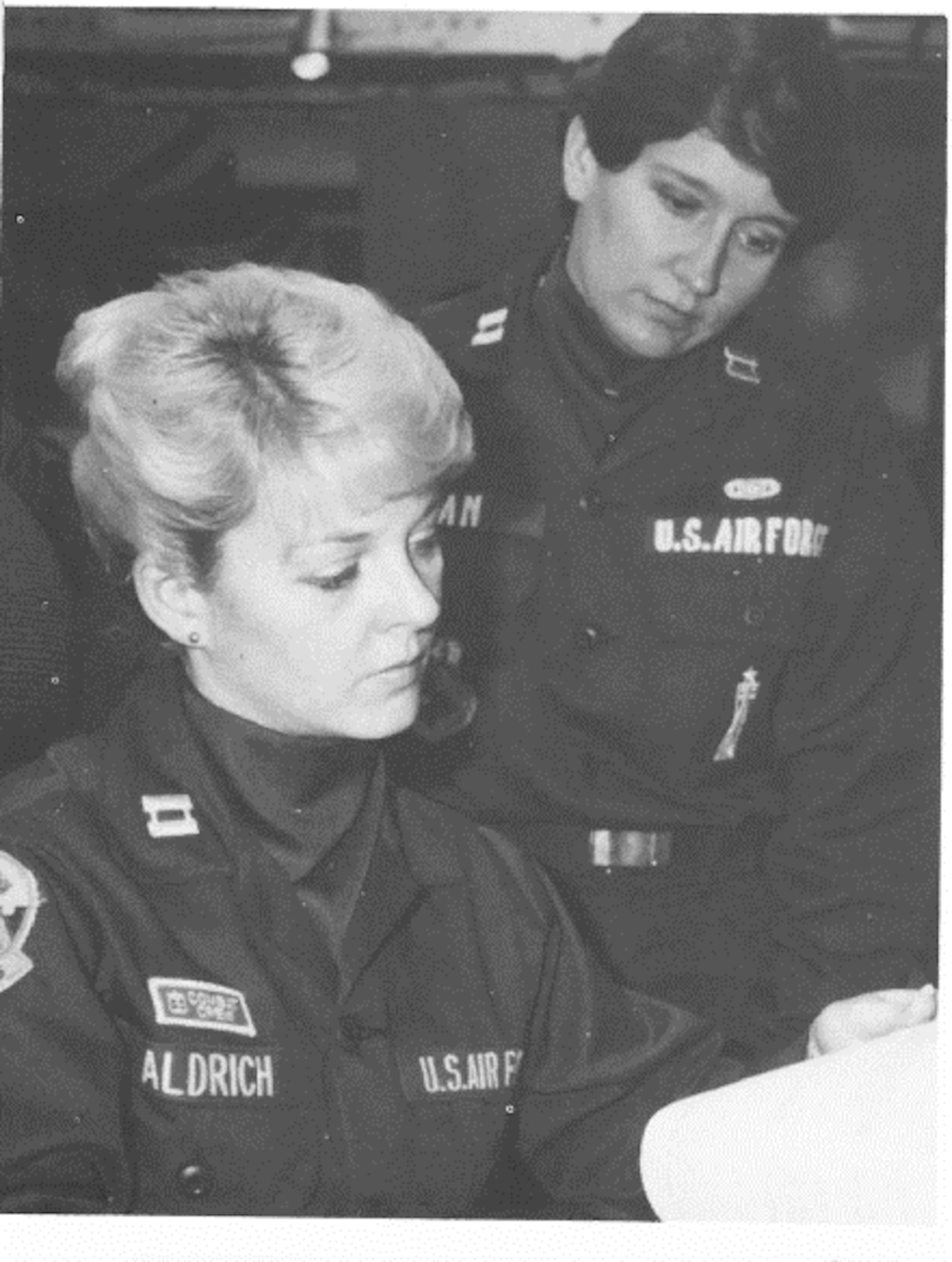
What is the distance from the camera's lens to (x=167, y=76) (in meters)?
1.40

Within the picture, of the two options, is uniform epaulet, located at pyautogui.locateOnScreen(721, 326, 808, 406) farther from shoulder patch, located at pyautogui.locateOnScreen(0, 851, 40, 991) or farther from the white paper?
shoulder patch, located at pyautogui.locateOnScreen(0, 851, 40, 991)

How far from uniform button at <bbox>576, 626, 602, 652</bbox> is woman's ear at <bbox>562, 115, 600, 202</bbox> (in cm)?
36

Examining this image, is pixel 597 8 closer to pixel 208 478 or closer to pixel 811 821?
pixel 208 478

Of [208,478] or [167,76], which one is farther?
[167,76]

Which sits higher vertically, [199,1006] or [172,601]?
[172,601]

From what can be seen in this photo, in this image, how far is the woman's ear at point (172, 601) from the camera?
1.32 metres

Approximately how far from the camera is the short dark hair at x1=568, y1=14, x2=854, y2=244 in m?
1.36

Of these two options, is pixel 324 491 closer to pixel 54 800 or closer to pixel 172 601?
pixel 172 601

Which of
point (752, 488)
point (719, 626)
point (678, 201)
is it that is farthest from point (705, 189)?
A: point (719, 626)

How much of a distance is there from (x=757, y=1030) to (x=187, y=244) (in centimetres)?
80

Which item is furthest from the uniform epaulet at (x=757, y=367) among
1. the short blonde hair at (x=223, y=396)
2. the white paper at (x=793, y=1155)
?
the white paper at (x=793, y=1155)

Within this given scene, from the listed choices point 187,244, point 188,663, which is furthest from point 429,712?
point 187,244

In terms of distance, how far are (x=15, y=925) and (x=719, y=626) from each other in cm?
62

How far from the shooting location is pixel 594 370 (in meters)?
1.39
